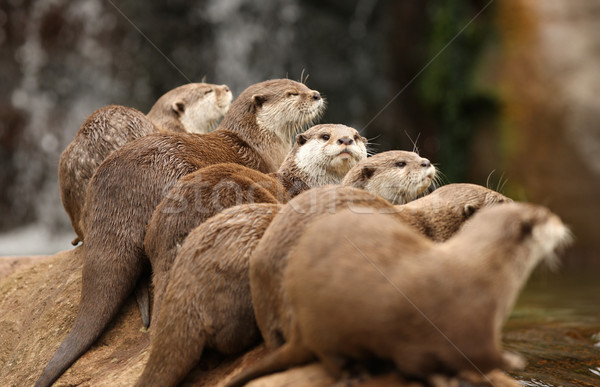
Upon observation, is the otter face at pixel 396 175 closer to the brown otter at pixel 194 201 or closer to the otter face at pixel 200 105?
the brown otter at pixel 194 201

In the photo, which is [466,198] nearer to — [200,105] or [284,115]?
[284,115]

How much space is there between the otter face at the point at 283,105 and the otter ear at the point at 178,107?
0.96 metres

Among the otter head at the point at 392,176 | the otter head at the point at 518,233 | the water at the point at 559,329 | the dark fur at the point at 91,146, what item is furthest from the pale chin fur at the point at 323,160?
the otter head at the point at 518,233

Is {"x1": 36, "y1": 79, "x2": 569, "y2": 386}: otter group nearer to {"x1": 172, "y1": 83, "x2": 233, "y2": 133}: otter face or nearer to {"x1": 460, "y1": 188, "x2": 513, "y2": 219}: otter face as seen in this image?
{"x1": 460, "y1": 188, "x2": 513, "y2": 219}: otter face

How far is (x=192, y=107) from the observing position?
4660 mm

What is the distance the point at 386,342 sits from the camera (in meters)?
1.47

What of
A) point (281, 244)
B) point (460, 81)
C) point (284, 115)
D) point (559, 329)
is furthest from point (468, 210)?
point (460, 81)

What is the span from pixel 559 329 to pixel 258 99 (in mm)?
2633

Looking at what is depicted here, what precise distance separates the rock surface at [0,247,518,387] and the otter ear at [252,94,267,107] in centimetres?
131

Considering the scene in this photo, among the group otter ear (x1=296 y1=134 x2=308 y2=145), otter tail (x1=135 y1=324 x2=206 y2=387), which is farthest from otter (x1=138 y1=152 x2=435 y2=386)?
otter ear (x1=296 y1=134 x2=308 y2=145)

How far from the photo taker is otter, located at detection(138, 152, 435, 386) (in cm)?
196

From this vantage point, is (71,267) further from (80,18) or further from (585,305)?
(80,18)

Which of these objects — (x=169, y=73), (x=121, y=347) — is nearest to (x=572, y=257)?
(x=169, y=73)

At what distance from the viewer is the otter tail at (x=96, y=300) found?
2.54m
